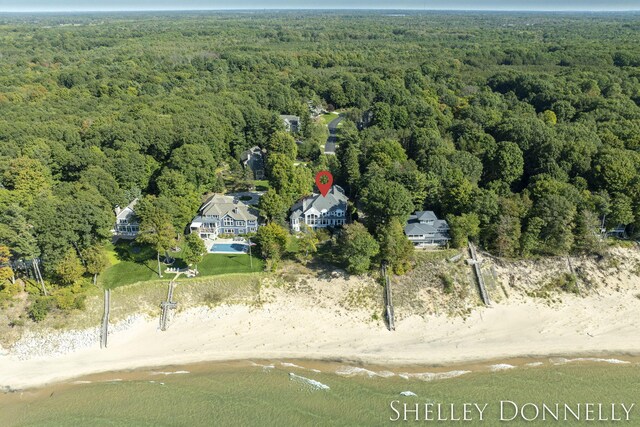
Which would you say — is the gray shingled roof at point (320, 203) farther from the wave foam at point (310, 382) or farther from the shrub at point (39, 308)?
the shrub at point (39, 308)

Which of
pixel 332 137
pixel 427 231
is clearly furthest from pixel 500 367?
pixel 332 137

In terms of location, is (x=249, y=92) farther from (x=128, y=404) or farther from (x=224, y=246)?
(x=128, y=404)

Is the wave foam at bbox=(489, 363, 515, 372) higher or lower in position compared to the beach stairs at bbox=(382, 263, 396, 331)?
lower

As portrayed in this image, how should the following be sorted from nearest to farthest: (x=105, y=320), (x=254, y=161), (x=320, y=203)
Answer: (x=105, y=320)
(x=320, y=203)
(x=254, y=161)

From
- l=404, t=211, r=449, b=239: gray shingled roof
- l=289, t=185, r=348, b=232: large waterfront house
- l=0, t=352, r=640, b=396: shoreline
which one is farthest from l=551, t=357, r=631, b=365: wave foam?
l=289, t=185, r=348, b=232: large waterfront house

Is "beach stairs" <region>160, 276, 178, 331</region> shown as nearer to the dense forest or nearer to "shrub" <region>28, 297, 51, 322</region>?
the dense forest

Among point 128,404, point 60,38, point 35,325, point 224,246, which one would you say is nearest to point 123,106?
point 224,246

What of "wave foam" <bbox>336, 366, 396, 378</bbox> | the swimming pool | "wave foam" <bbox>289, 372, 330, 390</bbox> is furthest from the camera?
the swimming pool

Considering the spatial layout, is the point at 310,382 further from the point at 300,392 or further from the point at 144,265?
the point at 144,265
